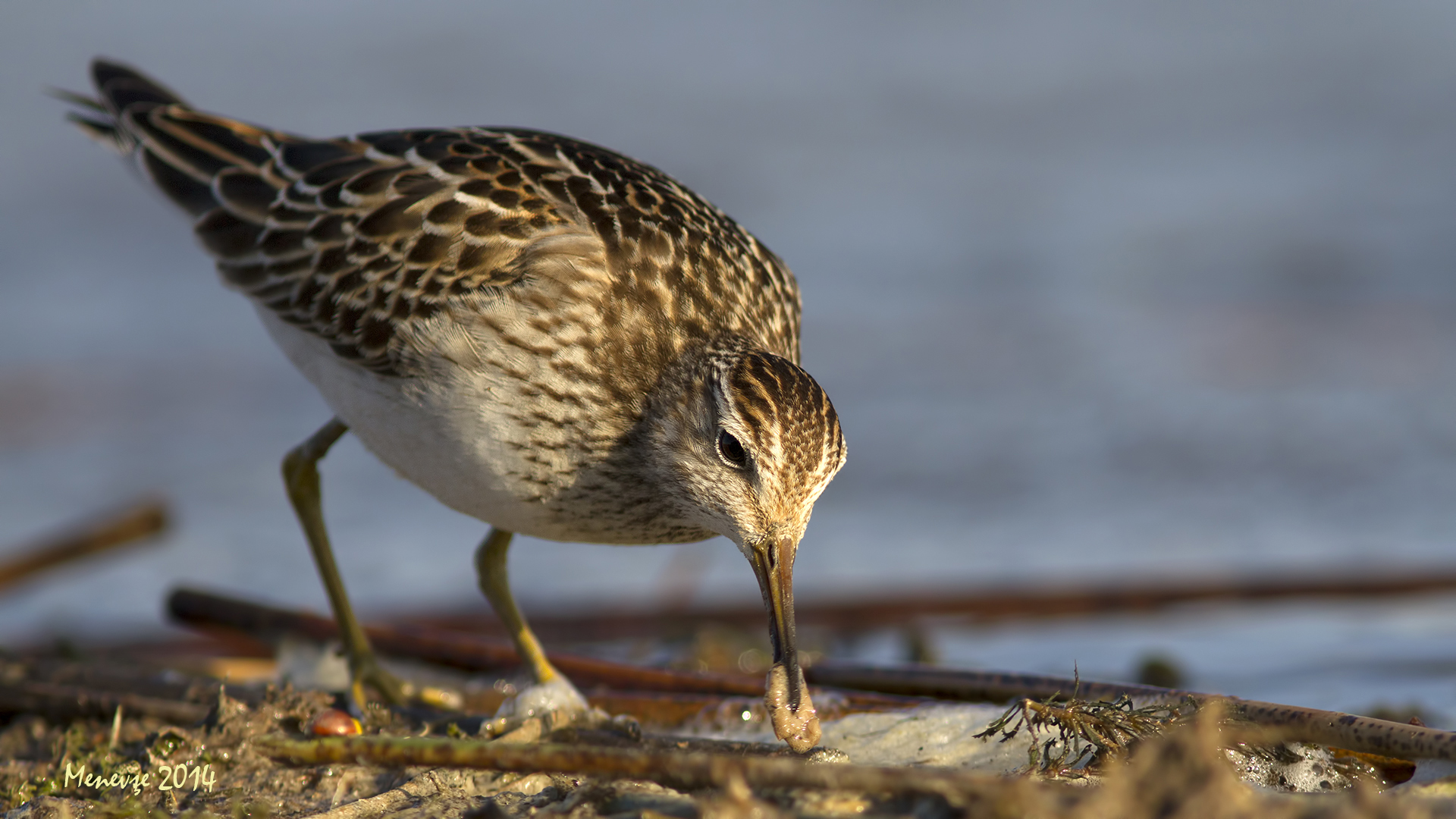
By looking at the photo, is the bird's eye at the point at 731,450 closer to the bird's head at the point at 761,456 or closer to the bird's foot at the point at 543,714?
the bird's head at the point at 761,456

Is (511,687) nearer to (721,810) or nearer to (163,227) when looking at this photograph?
(721,810)

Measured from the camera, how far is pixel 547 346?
13.9 feet

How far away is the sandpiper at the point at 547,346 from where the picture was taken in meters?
3.99

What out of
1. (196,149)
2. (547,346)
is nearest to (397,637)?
(547,346)

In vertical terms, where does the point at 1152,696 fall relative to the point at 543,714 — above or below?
above

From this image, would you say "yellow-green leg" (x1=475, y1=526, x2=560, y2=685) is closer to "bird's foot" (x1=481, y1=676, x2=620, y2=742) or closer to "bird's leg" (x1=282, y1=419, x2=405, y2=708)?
"bird's foot" (x1=481, y1=676, x2=620, y2=742)

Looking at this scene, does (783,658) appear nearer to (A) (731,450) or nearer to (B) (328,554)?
(A) (731,450)

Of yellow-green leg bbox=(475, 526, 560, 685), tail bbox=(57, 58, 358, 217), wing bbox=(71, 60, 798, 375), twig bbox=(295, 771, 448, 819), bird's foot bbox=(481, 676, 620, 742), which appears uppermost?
tail bbox=(57, 58, 358, 217)

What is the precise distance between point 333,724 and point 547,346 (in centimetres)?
127

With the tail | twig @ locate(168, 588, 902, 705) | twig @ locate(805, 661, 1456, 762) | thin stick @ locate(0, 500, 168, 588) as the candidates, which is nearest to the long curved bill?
twig @ locate(805, 661, 1456, 762)

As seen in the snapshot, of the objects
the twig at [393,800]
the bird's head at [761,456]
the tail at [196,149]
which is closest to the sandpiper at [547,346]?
the bird's head at [761,456]

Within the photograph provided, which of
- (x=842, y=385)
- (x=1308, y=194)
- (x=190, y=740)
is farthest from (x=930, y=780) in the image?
(x=1308, y=194)

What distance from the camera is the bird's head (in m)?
3.84

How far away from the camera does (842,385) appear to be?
10711 millimetres
